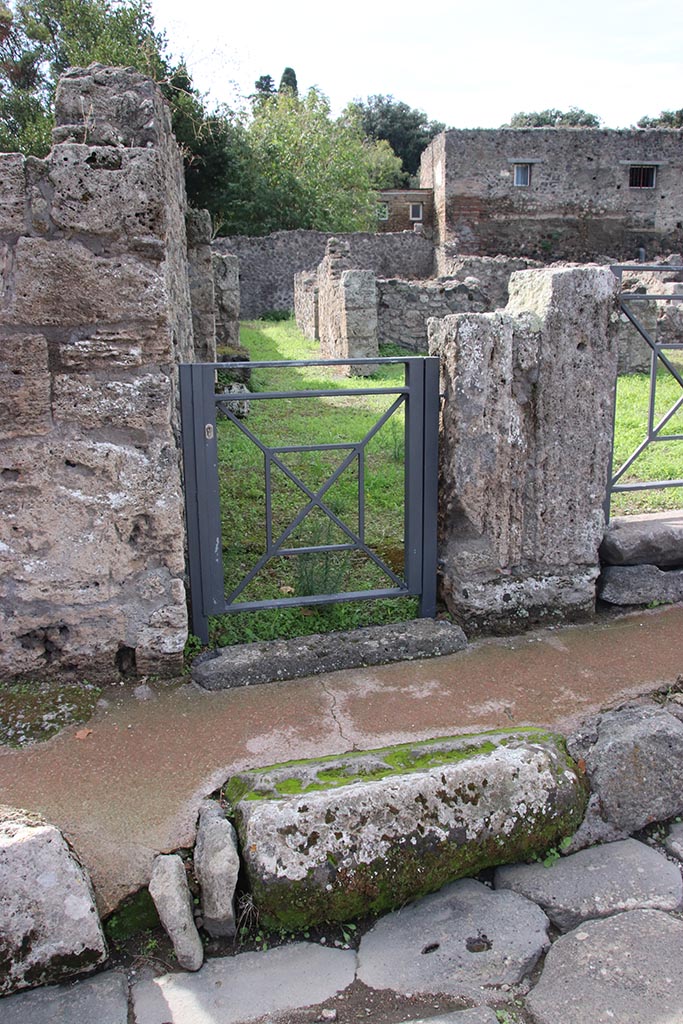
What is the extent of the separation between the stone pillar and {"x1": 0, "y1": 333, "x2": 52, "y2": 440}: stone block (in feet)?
5.66

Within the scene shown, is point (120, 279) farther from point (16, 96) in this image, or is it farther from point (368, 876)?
point (16, 96)

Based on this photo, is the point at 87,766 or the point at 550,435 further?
the point at 550,435

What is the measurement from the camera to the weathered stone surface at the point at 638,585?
4.00m

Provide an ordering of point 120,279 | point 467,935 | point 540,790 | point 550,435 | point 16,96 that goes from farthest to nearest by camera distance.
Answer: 1. point 16,96
2. point 550,435
3. point 120,279
4. point 540,790
5. point 467,935

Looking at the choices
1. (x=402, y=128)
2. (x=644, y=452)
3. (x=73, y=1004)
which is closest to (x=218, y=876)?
(x=73, y=1004)

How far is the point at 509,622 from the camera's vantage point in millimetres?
3850

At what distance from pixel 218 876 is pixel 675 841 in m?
1.53

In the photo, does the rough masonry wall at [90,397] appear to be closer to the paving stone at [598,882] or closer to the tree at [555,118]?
the paving stone at [598,882]

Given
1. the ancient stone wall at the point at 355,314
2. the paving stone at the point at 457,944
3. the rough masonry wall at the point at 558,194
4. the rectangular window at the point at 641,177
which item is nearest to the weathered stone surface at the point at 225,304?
the ancient stone wall at the point at 355,314

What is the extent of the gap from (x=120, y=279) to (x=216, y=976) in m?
2.36

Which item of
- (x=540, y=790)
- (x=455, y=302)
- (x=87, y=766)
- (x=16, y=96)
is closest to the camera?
(x=540, y=790)

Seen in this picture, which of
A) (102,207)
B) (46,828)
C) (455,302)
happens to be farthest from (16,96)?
(46,828)

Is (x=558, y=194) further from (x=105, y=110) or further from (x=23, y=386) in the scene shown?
(x=23, y=386)

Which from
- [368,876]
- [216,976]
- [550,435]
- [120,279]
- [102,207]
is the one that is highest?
[102,207]
